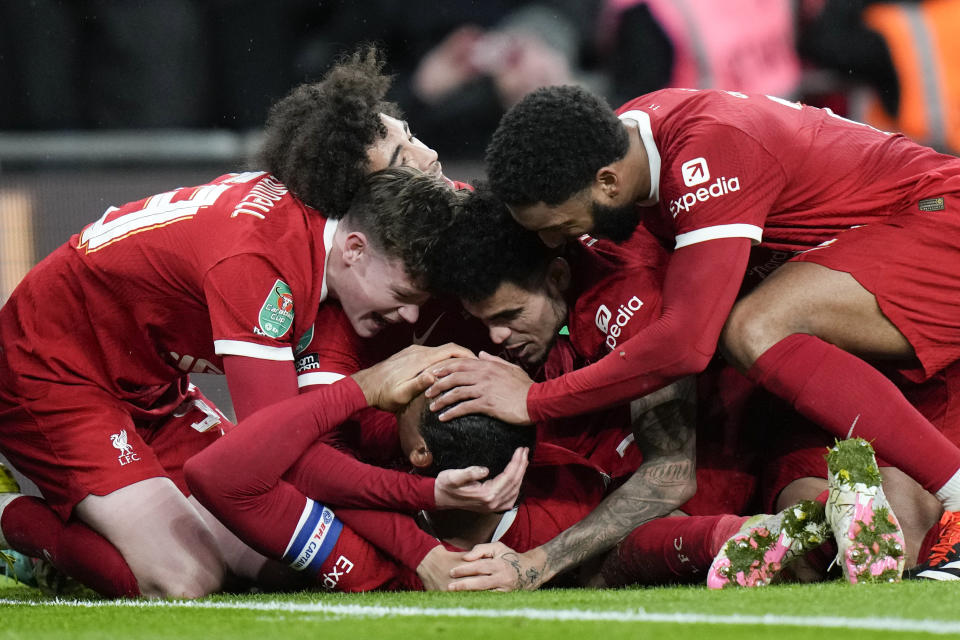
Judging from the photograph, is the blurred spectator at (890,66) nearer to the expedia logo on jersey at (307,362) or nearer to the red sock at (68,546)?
the expedia logo on jersey at (307,362)

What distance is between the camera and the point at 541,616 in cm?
284

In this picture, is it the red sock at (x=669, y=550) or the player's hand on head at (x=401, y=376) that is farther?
the player's hand on head at (x=401, y=376)

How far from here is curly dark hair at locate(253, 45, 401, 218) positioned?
4.13 m

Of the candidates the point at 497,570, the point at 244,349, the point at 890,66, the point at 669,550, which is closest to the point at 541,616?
the point at 497,570

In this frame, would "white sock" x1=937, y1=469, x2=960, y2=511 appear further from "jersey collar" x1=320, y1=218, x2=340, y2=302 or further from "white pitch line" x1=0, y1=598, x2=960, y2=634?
"jersey collar" x1=320, y1=218, x2=340, y2=302

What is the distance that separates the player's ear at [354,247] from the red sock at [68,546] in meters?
1.24

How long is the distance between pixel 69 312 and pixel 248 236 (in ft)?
2.82

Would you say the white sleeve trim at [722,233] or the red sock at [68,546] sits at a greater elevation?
the white sleeve trim at [722,233]

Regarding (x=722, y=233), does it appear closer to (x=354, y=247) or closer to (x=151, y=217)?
(x=354, y=247)

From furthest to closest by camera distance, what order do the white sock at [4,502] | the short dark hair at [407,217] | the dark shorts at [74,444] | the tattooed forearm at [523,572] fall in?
the white sock at [4,502] < the dark shorts at [74,444] < the short dark hair at [407,217] < the tattooed forearm at [523,572]

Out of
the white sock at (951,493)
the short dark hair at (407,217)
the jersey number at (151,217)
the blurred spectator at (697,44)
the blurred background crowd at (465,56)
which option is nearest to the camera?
the white sock at (951,493)

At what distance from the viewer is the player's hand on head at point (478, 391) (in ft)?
12.0

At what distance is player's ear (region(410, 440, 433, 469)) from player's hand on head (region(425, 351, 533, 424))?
0.14 metres

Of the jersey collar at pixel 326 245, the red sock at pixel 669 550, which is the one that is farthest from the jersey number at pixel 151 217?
the red sock at pixel 669 550
